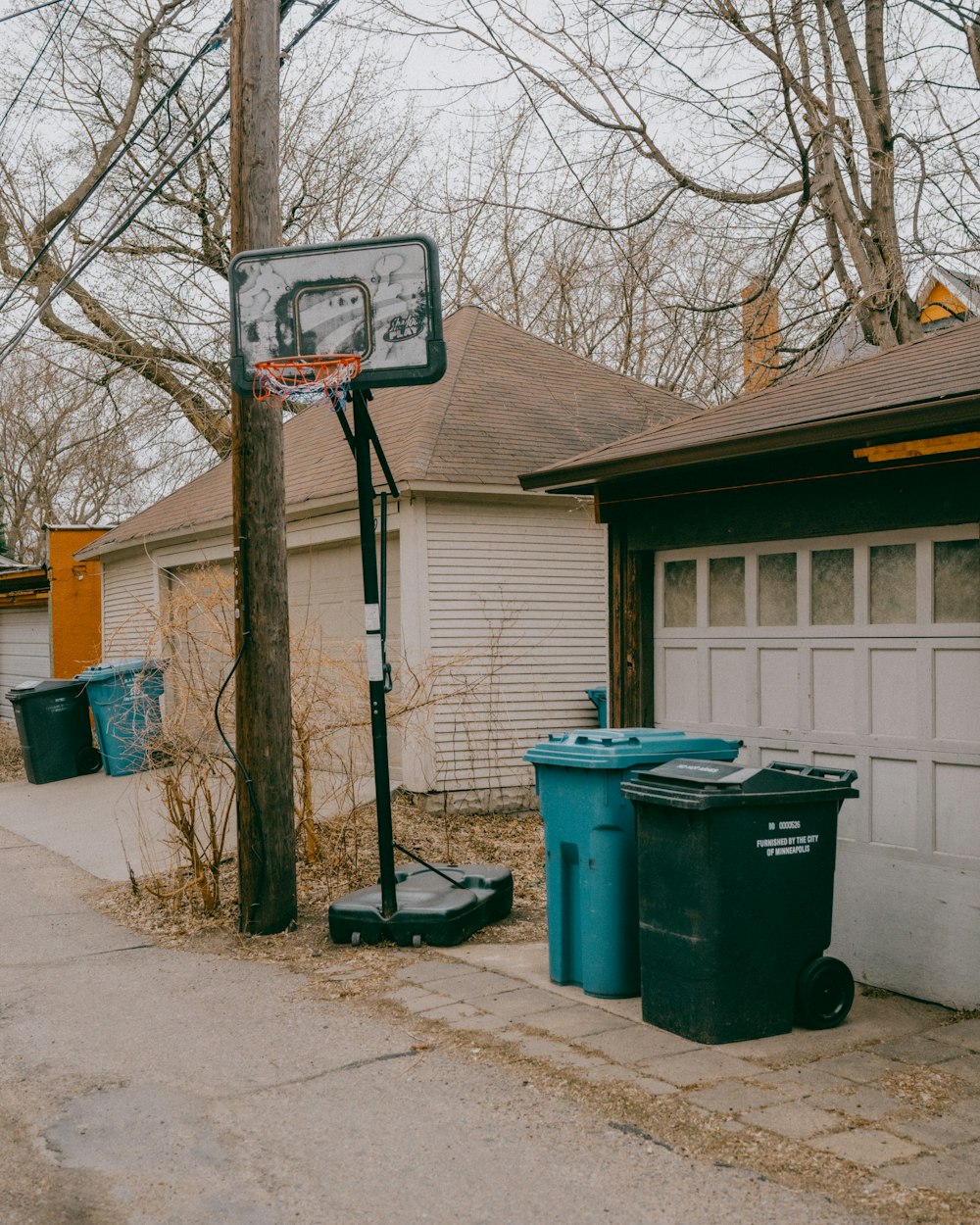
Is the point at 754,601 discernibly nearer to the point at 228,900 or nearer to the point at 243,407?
the point at 243,407

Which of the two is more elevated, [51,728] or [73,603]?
[73,603]

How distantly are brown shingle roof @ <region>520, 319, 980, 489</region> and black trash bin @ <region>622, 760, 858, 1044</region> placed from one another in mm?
1627

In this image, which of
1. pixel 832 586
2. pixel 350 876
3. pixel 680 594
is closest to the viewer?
pixel 832 586

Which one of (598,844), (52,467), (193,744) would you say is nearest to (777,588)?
(598,844)

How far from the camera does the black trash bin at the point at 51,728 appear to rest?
48.0 feet

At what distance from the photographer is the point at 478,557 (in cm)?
1191

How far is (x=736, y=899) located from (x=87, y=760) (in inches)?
448

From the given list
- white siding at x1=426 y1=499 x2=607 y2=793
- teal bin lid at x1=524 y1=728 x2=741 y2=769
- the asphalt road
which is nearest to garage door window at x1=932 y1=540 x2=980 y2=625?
teal bin lid at x1=524 y1=728 x2=741 y2=769

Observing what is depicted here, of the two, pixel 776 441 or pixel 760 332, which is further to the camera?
pixel 760 332

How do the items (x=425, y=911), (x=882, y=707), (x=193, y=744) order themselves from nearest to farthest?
1. (x=882, y=707)
2. (x=425, y=911)
3. (x=193, y=744)

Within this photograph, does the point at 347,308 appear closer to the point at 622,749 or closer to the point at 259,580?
the point at 259,580

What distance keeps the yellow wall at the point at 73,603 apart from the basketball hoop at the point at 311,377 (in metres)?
14.2

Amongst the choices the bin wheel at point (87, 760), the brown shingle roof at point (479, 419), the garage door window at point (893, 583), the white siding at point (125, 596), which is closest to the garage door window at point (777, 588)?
the garage door window at point (893, 583)

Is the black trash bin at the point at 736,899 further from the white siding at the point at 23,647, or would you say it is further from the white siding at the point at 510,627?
the white siding at the point at 23,647
